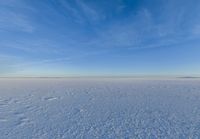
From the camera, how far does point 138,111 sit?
5.41 metres

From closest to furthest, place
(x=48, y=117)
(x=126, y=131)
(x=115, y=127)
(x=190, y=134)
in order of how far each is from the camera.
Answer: (x=190, y=134) → (x=126, y=131) → (x=115, y=127) → (x=48, y=117)

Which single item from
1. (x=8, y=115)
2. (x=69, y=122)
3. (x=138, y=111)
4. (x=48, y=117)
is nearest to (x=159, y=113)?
(x=138, y=111)

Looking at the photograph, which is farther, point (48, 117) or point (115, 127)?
point (48, 117)

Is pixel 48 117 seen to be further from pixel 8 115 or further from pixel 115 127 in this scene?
pixel 115 127

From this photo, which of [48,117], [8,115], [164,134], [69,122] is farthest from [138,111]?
[8,115]

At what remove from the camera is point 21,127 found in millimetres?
3949

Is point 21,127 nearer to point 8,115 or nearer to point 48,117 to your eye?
point 48,117

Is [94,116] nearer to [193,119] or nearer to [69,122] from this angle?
[69,122]

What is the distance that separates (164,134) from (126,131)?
0.89m

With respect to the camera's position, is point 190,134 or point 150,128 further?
point 150,128

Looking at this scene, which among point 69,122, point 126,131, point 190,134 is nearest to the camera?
point 190,134

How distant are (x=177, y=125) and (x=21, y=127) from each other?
418 cm

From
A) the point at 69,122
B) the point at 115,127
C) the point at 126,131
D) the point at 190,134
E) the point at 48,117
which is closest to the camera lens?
the point at 190,134

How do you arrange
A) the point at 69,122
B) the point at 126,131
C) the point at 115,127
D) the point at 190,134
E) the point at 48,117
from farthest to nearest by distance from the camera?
the point at 48,117, the point at 69,122, the point at 115,127, the point at 126,131, the point at 190,134
